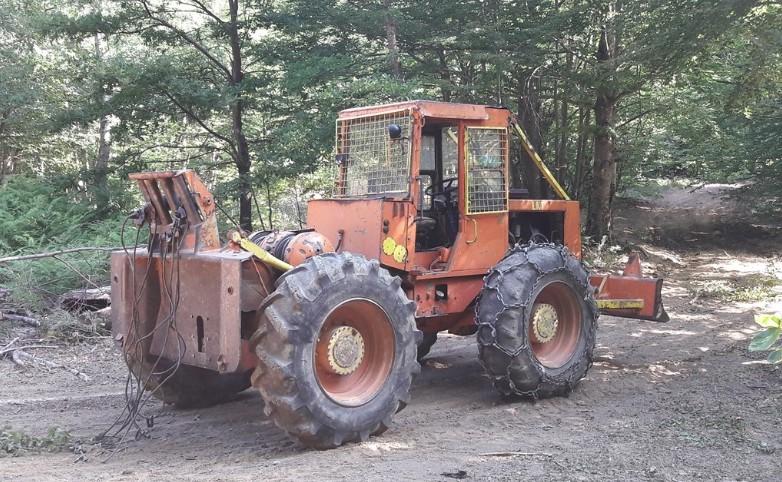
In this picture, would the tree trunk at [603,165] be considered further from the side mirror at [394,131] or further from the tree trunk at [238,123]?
the side mirror at [394,131]

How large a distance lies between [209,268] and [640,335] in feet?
21.7

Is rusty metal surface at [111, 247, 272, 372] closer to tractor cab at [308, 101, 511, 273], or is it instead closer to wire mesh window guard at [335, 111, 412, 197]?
tractor cab at [308, 101, 511, 273]

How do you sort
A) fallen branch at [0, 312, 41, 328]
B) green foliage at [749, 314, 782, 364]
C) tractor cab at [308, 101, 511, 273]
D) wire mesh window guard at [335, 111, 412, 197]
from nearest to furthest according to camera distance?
green foliage at [749, 314, 782, 364] → tractor cab at [308, 101, 511, 273] → wire mesh window guard at [335, 111, 412, 197] → fallen branch at [0, 312, 41, 328]

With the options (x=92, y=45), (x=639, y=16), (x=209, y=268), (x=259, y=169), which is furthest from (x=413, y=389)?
(x=92, y=45)

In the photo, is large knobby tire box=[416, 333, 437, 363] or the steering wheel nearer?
the steering wheel

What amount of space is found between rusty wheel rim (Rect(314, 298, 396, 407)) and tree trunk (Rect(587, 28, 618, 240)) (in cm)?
1176

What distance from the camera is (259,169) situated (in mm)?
13375

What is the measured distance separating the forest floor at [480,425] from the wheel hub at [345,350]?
594 mm

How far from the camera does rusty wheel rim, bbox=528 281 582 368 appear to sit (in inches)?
266

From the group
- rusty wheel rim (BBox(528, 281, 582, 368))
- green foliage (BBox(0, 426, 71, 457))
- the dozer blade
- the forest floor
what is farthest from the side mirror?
green foliage (BBox(0, 426, 71, 457))

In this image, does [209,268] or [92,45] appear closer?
[209,268]

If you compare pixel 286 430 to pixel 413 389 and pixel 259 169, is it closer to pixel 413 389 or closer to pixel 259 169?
pixel 413 389

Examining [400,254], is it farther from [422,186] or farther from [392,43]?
[392,43]

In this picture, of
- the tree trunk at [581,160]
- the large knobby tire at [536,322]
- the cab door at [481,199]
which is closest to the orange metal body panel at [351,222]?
the cab door at [481,199]
